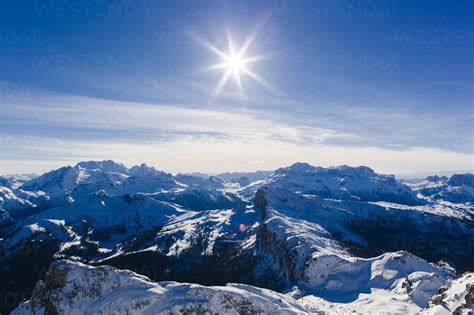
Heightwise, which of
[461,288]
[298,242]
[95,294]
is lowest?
[298,242]

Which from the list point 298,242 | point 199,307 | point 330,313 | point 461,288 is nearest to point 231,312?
point 199,307

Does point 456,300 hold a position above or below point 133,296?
above

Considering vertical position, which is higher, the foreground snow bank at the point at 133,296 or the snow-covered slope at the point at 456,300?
the snow-covered slope at the point at 456,300

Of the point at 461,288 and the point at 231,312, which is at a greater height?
the point at 461,288

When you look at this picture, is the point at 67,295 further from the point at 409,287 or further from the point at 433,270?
the point at 433,270

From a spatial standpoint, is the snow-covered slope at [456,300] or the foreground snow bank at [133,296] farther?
the foreground snow bank at [133,296]

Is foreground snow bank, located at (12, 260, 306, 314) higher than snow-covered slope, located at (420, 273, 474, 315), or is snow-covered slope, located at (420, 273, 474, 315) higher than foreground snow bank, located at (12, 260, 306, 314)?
snow-covered slope, located at (420, 273, 474, 315)

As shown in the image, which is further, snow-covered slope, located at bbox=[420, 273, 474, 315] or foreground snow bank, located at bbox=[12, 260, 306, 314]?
foreground snow bank, located at bbox=[12, 260, 306, 314]

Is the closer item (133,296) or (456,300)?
(456,300)
